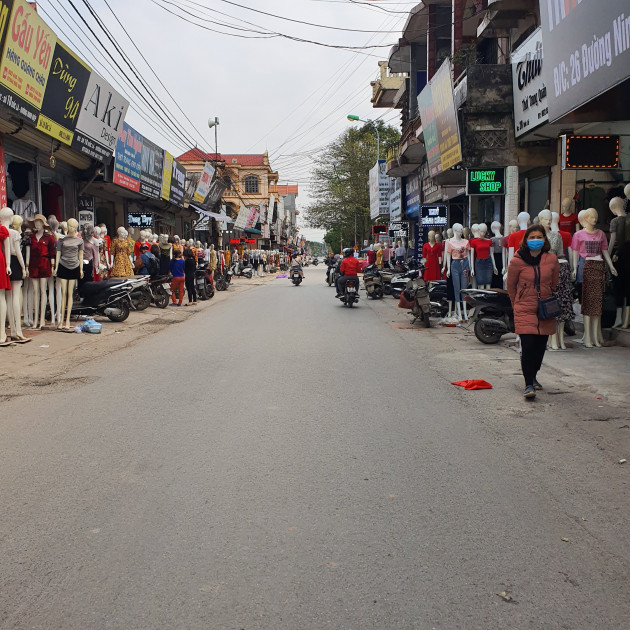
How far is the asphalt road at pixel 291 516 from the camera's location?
287cm

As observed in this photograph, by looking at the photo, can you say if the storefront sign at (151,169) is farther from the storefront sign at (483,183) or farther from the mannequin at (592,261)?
the mannequin at (592,261)

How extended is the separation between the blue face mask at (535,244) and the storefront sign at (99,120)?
1248cm

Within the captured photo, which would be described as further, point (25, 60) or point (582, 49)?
point (25, 60)

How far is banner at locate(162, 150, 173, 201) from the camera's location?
26.0 meters

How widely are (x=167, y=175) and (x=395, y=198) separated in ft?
56.1

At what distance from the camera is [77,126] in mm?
16141

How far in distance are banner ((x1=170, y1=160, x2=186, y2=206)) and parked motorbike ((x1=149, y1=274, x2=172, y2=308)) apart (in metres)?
10.4

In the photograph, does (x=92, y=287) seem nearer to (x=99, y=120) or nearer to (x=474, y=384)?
(x=99, y=120)

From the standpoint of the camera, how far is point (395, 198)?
40.2 meters

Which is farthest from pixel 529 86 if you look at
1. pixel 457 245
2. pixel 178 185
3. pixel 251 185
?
pixel 251 185

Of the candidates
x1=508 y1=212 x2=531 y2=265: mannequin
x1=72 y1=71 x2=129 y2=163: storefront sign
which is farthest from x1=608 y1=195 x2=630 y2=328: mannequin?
x1=72 y1=71 x2=129 y2=163: storefront sign

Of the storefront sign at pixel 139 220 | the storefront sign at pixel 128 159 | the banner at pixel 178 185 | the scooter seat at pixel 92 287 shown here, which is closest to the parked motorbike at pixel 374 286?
the storefront sign at pixel 139 220

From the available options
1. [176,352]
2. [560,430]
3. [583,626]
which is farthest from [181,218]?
[583,626]

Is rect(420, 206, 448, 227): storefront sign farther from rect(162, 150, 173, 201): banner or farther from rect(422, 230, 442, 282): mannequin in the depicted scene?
rect(162, 150, 173, 201): banner
